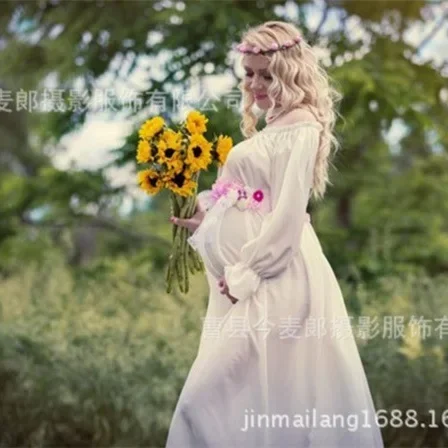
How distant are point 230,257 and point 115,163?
1.99 metres

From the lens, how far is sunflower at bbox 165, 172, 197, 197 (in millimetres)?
2645

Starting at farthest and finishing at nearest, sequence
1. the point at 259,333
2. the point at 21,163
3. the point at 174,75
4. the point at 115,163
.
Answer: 1. the point at 21,163
2. the point at 115,163
3. the point at 174,75
4. the point at 259,333

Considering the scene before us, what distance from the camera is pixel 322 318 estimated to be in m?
2.61

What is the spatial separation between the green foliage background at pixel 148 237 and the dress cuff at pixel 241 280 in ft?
2.48

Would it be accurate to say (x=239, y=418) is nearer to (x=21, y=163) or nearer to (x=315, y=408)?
(x=315, y=408)

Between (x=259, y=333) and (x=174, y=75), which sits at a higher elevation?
(x=174, y=75)

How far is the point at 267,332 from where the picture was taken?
2582 mm

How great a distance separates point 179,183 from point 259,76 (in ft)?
1.05

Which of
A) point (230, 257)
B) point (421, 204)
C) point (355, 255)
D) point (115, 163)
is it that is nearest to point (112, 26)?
point (115, 163)

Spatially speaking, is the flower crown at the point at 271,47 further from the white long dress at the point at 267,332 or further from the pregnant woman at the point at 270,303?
the white long dress at the point at 267,332

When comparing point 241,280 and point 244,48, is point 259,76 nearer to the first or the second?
point 244,48

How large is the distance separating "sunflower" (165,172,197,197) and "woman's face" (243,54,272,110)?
0.84 feet

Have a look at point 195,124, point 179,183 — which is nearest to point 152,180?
point 179,183

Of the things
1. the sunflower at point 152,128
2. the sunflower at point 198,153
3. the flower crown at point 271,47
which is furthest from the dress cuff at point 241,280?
the flower crown at point 271,47
